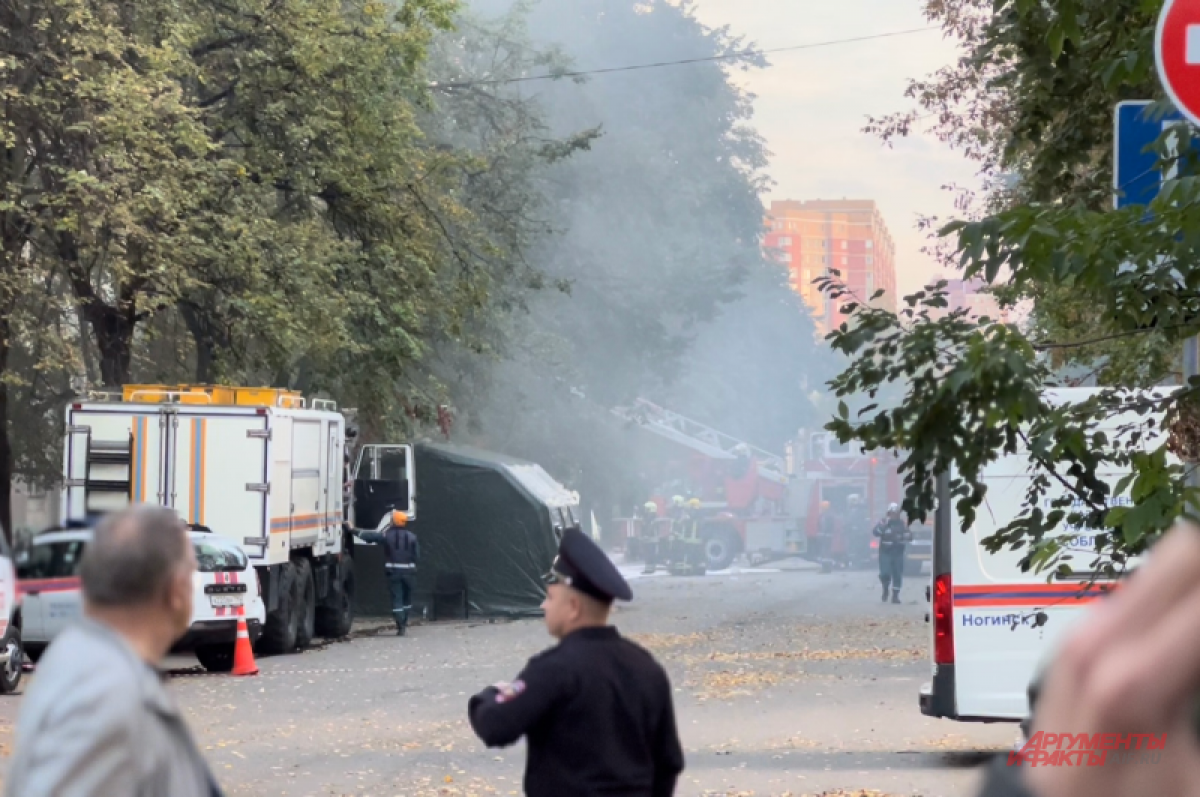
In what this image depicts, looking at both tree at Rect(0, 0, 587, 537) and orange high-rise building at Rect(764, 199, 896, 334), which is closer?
tree at Rect(0, 0, 587, 537)

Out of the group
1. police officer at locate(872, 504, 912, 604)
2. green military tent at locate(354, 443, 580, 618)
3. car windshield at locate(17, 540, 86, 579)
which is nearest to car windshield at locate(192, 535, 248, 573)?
car windshield at locate(17, 540, 86, 579)

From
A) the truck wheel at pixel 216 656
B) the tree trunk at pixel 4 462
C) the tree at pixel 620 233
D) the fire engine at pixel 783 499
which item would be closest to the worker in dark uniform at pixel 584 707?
the truck wheel at pixel 216 656

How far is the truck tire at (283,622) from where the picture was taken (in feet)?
76.8

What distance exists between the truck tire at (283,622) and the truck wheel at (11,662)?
207 inches

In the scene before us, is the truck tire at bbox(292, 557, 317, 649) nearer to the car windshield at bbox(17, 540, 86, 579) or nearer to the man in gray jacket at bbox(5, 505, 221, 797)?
the car windshield at bbox(17, 540, 86, 579)

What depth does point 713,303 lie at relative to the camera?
190 feet

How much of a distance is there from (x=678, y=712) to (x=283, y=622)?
30.0 ft

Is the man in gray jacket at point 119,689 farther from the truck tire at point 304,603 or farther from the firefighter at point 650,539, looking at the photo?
the firefighter at point 650,539

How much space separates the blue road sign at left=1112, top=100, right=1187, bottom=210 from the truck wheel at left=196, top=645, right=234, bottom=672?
1707 centimetres

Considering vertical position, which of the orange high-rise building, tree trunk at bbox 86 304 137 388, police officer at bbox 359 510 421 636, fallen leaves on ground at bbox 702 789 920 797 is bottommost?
fallen leaves on ground at bbox 702 789 920 797

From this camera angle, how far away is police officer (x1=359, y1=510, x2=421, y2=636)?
2739cm

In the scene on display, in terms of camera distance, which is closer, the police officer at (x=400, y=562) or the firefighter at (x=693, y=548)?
the police officer at (x=400, y=562)

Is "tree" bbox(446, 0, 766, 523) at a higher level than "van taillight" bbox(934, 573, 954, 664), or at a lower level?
higher

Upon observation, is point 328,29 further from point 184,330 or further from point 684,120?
point 684,120
